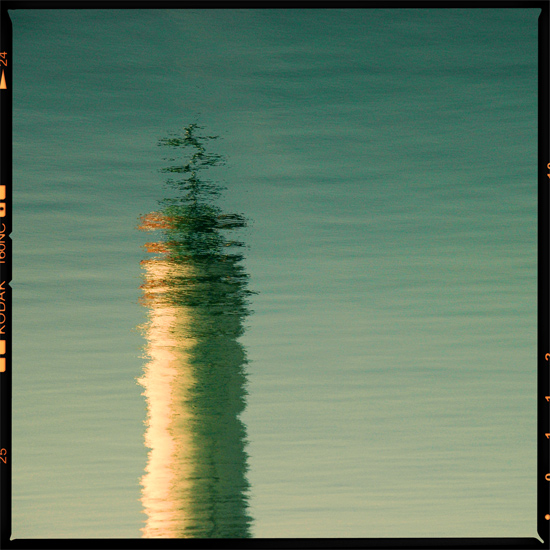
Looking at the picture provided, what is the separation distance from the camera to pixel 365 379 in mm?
1791

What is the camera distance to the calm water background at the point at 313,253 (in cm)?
179

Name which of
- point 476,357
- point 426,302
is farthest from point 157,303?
point 476,357

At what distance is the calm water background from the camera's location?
5.86 ft

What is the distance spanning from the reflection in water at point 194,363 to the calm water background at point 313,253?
0.16 ft

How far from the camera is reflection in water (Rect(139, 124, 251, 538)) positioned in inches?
71.2

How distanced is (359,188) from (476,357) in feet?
2.21

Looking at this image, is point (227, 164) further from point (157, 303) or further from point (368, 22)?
point (368, 22)

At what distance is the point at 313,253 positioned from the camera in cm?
183

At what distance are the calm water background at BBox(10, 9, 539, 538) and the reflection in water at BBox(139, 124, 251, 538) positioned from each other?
5 cm

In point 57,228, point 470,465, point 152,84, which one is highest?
point 152,84

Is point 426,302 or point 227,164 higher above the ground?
point 227,164

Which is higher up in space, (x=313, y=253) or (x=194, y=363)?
(x=313, y=253)

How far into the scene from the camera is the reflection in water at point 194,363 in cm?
181

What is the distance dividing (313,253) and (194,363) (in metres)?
0.54
